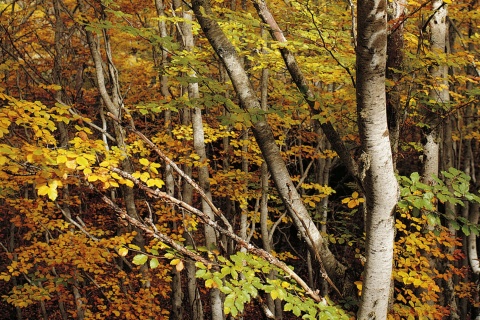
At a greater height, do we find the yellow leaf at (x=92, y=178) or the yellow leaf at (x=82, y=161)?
the yellow leaf at (x=82, y=161)

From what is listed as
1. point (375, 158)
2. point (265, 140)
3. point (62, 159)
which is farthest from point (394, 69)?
point (62, 159)

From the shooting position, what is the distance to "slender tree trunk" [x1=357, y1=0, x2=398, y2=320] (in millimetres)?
1800

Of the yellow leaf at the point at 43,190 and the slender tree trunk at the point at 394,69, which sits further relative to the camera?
the slender tree trunk at the point at 394,69

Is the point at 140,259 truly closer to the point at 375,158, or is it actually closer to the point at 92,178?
the point at 92,178

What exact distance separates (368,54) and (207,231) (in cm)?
439

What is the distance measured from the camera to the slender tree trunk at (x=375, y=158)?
5.91ft

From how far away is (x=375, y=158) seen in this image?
6.87ft

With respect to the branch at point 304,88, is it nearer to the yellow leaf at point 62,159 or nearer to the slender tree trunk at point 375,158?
the slender tree trunk at point 375,158

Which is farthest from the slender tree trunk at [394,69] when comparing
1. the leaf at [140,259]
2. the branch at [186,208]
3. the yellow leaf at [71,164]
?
the yellow leaf at [71,164]

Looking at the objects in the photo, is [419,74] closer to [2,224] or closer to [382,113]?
[382,113]

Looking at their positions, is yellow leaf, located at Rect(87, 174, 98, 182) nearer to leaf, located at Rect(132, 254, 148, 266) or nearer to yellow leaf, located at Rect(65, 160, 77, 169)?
yellow leaf, located at Rect(65, 160, 77, 169)

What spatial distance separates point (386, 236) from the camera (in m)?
2.28

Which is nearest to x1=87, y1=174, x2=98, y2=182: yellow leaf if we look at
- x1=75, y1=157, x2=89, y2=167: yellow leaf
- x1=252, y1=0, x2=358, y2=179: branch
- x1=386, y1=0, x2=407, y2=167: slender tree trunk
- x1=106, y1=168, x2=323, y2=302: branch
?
x1=75, y1=157, x2=89, y2=167: yellow leaf

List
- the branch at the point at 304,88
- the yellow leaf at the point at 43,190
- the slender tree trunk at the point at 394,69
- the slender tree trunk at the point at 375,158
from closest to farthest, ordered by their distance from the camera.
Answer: the slender tree trunk at the point at 375,158
the yellow leaf at the point at 43,190
the slender tree trunk at the point at 394,69
the branch at the point at 304,88
